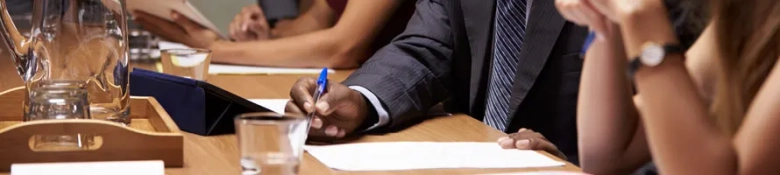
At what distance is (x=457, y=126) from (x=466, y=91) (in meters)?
0.35

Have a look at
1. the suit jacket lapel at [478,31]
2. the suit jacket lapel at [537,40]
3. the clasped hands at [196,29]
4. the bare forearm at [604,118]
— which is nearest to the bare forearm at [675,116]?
the bare forearm at [604,118]

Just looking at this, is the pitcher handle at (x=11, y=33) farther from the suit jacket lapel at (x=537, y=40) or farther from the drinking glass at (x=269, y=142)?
the suit jacket lapel at (x=537, y=40)


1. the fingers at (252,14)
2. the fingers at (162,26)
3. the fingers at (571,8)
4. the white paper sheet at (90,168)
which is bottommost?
the fingers at (252,14)

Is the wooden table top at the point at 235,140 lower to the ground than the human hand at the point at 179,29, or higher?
higher

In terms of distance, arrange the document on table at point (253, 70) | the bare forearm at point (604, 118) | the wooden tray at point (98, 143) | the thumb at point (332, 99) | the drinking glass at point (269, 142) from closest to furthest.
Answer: the drinking glass at point (269, 142), the wooden tray at point (98, 143), the bare forearm at point (604, 118), the thumb at point (332, 99), the document on table at point (253, 70)

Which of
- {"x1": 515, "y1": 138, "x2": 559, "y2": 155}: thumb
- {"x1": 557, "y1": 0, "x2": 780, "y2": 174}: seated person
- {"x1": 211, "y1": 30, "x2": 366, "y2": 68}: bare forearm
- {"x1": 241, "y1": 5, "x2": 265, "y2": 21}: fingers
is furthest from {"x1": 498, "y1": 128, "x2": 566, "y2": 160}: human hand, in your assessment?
{"x1": 241, "y1": 5, "x2": 265, "y2": 21}: fingers

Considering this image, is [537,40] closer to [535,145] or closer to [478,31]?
[478,31]

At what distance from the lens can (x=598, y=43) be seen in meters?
1.36

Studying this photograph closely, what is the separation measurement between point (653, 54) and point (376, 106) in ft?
1.88

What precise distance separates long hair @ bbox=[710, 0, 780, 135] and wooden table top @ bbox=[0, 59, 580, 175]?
0.20 m

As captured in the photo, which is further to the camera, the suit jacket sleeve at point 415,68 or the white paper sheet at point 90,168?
the suit jacket sleeve at point 415,68

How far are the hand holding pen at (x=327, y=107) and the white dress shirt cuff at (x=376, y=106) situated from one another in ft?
0.07

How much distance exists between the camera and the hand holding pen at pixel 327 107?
4.73ft

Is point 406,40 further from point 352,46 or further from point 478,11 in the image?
point 352,46
